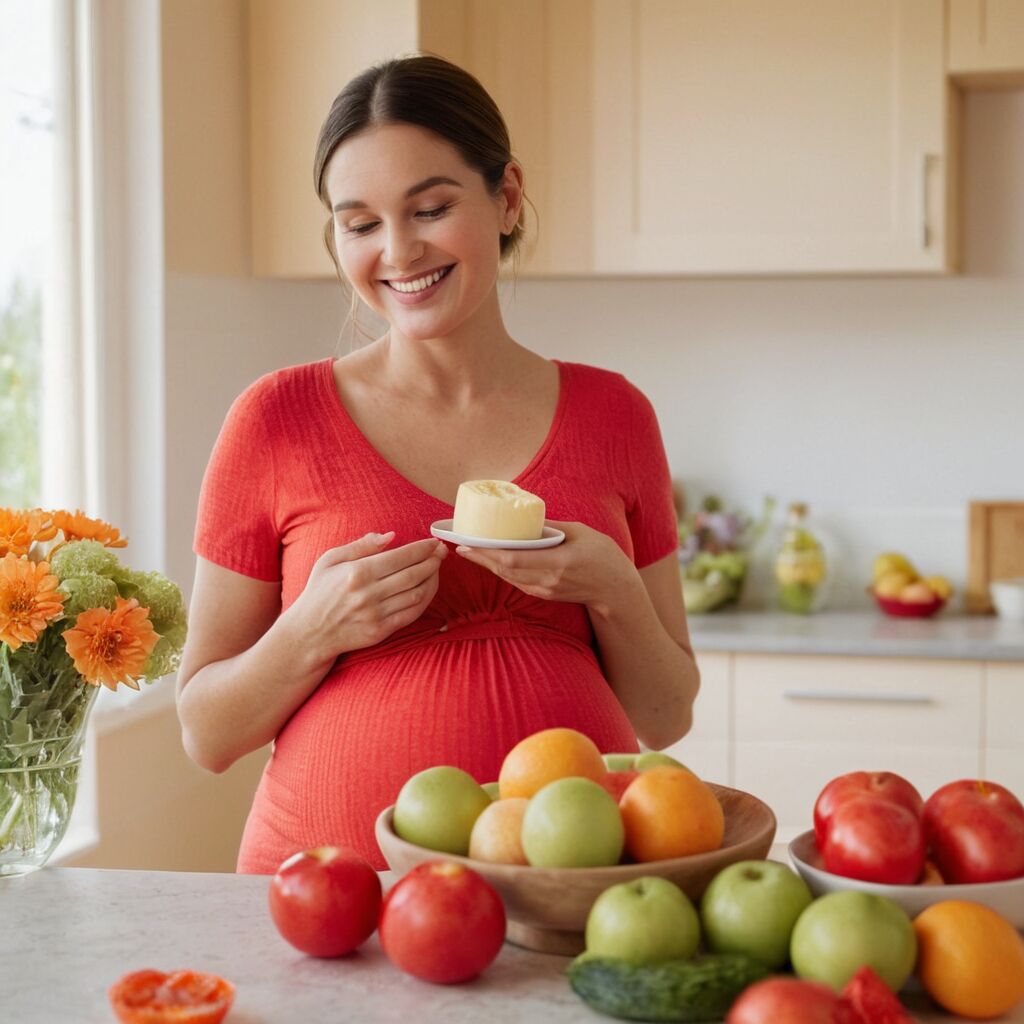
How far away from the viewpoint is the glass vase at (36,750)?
1160mm

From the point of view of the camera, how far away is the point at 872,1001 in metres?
0.80

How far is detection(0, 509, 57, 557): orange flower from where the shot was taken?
1166 mm

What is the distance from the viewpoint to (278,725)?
4.79 feet

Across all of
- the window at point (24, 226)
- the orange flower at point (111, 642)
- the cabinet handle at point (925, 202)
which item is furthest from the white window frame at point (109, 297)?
the cabinet handle at point (925, 202)

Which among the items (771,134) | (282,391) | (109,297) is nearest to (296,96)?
(109,297)

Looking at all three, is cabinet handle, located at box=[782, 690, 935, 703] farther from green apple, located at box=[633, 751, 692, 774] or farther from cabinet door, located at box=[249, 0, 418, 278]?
green apple, located at box=[633, 751, 692, 774]

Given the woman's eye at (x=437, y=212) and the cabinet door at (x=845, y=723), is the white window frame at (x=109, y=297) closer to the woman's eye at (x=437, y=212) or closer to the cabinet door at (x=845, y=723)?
the cabinet door at (x=845, y=723)

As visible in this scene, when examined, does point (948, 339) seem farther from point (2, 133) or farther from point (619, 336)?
point (2, 133)

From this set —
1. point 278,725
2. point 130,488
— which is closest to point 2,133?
point 130,488

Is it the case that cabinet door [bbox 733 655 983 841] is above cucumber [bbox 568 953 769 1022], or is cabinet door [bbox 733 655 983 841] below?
below

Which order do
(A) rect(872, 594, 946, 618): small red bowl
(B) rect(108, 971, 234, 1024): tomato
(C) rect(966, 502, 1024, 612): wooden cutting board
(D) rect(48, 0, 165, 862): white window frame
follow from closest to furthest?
1. (B) rect(108, 971, 234, 1024): tomato
2. (D) rect(48, 0, 165, 862): white window frame
3. (A) rect(872, 594, 946, 618): small red bowl
4. (C) rect(966, 502, 1024, 612): wooden cutting board

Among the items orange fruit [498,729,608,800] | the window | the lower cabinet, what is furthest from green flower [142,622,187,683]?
the lower cabinet

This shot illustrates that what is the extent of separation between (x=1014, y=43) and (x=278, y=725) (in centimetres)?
232

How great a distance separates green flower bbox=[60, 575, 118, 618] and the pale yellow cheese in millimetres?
316
